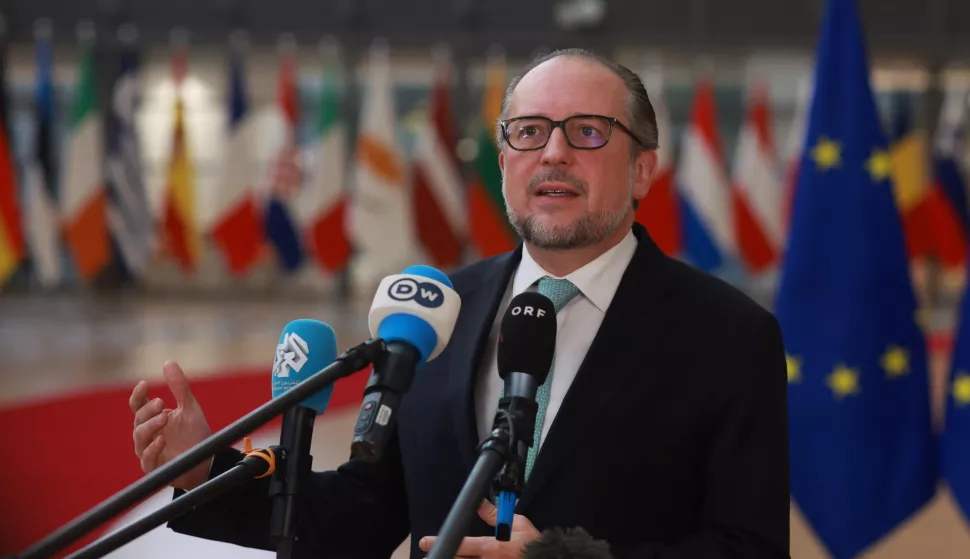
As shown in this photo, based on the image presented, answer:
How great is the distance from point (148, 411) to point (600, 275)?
740mm

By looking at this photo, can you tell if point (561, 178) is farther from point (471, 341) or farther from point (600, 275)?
point (471, 341)

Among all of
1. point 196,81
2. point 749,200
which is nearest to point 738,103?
point 749,200

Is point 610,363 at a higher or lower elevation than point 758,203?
higher

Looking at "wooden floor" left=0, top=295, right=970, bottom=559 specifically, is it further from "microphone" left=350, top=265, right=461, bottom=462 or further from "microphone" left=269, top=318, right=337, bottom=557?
"microphone" left=350, top=265, right=461, bottom=462

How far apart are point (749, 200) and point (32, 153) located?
280 inches

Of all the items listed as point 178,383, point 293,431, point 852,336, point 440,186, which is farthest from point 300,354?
point 440,186

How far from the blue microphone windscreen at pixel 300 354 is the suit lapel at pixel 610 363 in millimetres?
419

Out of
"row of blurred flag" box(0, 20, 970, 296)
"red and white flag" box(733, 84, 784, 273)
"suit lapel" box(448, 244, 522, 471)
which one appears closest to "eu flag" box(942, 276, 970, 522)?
"suit lapel" box(448, 244, 522, 471)

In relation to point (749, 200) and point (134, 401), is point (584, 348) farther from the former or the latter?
point (749, 200)

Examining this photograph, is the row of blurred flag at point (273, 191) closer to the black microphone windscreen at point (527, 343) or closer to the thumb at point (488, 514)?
the thumb at point (488, 514)

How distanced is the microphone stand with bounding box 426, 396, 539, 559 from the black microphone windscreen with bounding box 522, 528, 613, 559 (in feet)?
0.30

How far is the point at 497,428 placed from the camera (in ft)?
3.56

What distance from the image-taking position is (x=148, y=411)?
1.39m

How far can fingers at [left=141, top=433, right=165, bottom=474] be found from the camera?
141cm
